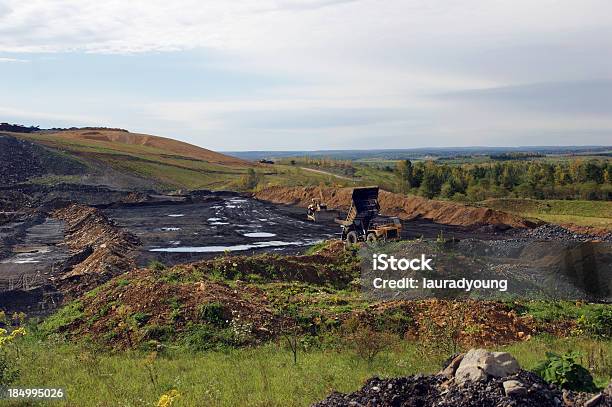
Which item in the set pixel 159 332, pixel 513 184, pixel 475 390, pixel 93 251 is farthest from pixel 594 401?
pixel 513 184

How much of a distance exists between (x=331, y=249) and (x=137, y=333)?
13138 mm

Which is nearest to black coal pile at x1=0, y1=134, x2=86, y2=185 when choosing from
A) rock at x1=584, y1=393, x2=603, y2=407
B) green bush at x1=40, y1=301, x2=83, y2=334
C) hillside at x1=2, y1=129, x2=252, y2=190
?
hillside at x1=2, y1=129, x2=252, y2=190

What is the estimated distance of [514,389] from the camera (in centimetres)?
627

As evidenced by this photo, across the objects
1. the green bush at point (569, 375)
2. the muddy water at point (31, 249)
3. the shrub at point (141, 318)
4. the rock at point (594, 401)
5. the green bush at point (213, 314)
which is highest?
→ the rock at point (594, 401)

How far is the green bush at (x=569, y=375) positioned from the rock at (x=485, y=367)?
0.70 meters

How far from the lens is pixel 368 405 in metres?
6.75

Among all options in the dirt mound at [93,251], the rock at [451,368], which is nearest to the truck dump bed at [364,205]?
the dirt mound at [93,251]

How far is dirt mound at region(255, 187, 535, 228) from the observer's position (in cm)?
4128

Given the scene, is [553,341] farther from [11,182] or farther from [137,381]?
[11,182]

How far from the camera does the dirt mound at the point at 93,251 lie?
73.4 ft

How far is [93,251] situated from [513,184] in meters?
47.9

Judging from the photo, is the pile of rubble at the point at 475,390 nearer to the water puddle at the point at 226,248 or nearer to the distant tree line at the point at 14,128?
the water puddle at the point at 226,248

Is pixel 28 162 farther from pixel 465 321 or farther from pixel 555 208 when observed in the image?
pixel 465 321

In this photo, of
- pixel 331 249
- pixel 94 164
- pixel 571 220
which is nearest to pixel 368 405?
pixel 331 249
